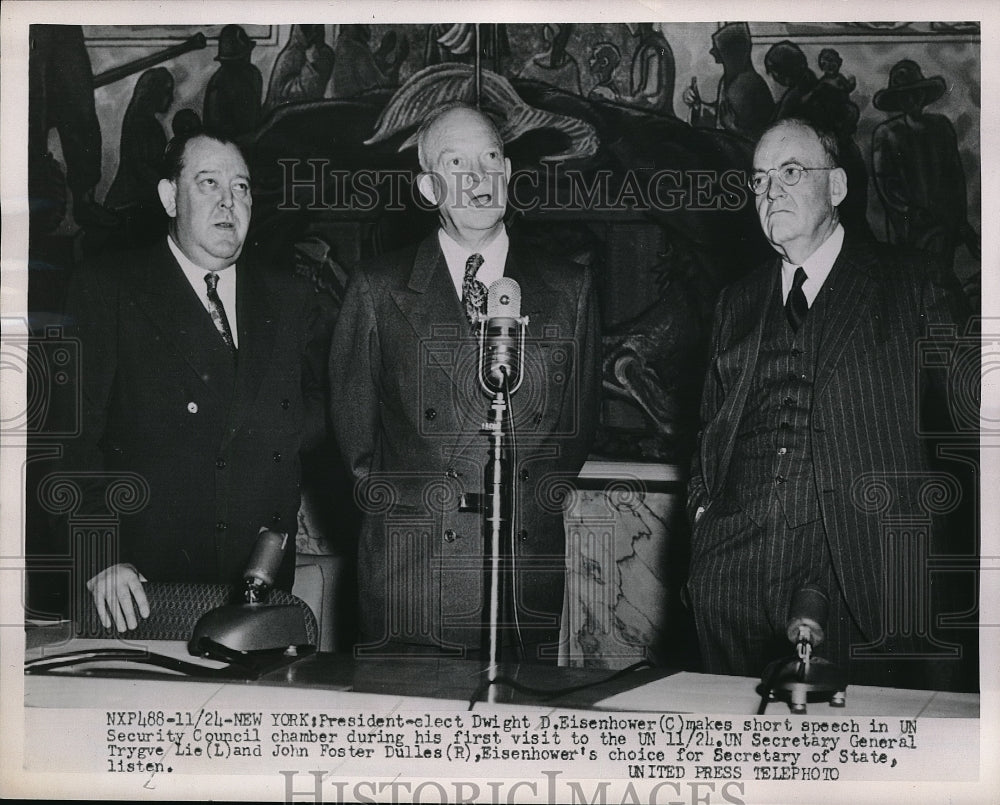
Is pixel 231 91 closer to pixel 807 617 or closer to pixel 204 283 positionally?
pixel 204 283

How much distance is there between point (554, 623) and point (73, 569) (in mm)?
1526

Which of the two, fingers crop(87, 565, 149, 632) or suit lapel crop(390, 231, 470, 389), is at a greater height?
suit lapel crop(390, 231, 470, 389)

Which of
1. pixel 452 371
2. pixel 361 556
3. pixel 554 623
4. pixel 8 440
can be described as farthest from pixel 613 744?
pixel 8 440

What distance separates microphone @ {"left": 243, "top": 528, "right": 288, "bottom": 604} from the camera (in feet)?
10.5

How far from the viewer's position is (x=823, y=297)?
10.5 ft

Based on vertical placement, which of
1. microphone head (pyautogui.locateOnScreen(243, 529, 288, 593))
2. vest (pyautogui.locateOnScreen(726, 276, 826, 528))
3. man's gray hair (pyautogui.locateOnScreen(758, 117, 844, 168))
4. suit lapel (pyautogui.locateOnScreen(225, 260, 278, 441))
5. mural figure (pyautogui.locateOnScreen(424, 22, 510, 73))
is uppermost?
mural figure (pyautogui.locateOnScreen(424, 22, 510, 73))

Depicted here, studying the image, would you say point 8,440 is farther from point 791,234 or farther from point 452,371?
point 791,234

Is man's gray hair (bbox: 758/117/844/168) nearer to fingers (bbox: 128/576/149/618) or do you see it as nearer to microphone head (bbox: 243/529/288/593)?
microphone head (bbox: 243/529/288/593)

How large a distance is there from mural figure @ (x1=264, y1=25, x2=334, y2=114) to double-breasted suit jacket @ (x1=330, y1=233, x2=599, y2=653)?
2.11 ft

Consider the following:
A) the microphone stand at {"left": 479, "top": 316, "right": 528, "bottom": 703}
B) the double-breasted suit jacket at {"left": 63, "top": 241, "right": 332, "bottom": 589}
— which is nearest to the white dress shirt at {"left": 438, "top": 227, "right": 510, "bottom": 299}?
the microphone stand at {"left": 479, "top": 316, "right": 528, "bottom": 703}

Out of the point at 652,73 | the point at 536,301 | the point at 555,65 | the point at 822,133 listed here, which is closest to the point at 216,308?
the point at 536,301

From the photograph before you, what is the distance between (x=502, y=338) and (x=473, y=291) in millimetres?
175

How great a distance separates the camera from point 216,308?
3.27m

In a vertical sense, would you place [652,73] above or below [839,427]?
above
